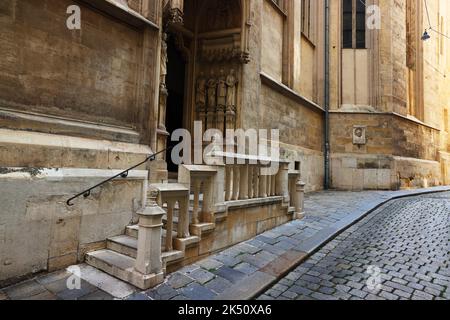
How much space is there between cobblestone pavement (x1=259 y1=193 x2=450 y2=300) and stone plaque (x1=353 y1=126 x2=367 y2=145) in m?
8.49

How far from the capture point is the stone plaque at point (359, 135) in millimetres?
14711

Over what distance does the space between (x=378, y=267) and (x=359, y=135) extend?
467 inches

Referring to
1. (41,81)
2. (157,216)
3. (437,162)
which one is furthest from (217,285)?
(437,162)

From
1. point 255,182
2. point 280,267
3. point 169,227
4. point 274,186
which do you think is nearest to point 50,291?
point 169,227

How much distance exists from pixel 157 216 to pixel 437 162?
66.4ft

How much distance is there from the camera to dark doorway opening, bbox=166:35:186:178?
859cm

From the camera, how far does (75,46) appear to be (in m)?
4.36

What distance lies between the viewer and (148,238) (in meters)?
3.21

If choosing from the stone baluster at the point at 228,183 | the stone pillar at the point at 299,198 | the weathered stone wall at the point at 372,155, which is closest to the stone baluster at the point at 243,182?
the stone baluster at the point at 228,183

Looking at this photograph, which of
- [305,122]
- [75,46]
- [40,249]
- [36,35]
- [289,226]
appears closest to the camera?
[40,249]

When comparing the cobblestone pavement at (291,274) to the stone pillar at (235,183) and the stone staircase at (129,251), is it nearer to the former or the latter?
the stone staircase at (129,251)

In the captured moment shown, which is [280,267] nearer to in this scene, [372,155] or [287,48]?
[287,48]

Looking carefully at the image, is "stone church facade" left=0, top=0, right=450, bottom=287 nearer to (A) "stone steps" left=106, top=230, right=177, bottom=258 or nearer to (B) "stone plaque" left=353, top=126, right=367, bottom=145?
(A) "stone steps" left=106, top=230, right=177, bottom=258
